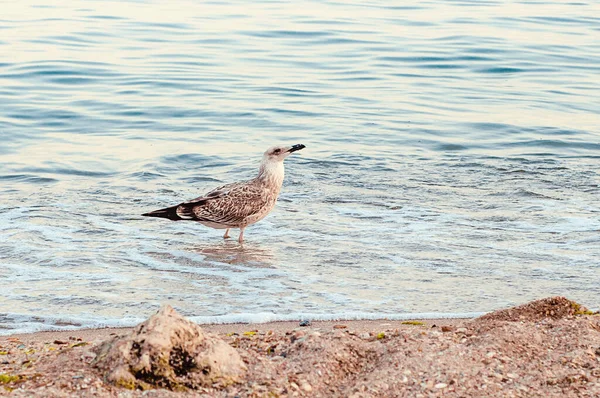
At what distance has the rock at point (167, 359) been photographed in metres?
4.18

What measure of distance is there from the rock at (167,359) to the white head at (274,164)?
5382mm

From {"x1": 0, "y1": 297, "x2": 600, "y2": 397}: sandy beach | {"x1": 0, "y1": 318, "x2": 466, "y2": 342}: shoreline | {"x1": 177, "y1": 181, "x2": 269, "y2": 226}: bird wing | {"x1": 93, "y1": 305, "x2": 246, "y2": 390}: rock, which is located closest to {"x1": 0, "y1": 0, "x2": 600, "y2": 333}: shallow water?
{"x1": 0, "y1": 318, "x2": 466, "y2": 342}: shoreline

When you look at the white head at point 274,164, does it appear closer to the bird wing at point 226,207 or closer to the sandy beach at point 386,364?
the bird wing at point 226,207

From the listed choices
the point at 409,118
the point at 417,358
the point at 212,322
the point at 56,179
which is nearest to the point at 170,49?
the point at 409,118

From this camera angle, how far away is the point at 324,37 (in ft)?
75.7

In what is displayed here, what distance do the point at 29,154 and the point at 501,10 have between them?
18002 mm

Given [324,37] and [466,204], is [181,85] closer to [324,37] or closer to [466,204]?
[324,37]

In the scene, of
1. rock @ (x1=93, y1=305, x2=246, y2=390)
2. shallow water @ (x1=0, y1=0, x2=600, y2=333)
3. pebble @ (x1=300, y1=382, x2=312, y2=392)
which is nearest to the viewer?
rock @ (x1=93, y1=305, x2=246, y2=390)

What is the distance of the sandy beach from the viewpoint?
4.27 m

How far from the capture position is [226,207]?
9266 mm

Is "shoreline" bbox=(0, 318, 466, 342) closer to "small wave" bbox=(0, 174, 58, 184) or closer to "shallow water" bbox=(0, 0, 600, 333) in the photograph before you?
"shallow water" bbox=(0, 0, 600, 333)

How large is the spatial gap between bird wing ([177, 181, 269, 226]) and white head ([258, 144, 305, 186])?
10.0 inches

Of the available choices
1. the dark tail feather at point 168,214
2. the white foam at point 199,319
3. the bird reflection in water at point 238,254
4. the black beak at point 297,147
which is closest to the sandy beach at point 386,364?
the white foam at point 199,319

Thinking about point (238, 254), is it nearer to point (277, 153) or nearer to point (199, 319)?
point (277, 153)
